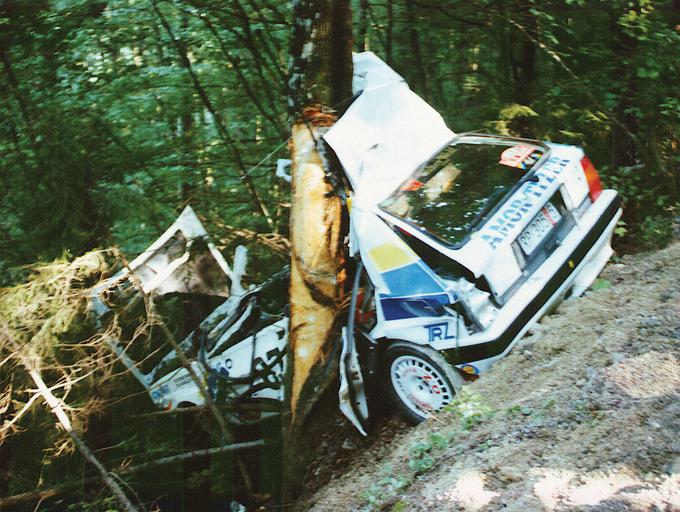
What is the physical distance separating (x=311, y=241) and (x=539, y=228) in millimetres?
1853

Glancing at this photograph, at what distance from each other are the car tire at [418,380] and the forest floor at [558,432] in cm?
18

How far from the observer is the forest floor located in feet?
9.95

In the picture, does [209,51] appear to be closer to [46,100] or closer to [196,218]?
[46,100]

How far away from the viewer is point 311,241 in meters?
5.18

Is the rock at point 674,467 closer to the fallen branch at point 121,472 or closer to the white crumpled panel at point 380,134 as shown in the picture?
the white crumpled panel at point 380,134

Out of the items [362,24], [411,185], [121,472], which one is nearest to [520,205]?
[411,185]

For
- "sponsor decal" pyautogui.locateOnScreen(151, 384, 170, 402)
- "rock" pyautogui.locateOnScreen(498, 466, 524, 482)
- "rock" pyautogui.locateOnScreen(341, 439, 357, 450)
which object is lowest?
"sponsor decal" pyautogui.locateOnScreen(151, 384, 170, 402)

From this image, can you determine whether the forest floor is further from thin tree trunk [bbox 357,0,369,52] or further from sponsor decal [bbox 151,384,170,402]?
thin tree trunk [bbox 357,0,369,52]

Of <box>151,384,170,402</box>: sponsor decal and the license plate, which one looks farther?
<box>151,384,170,402</box>: sponsor decal

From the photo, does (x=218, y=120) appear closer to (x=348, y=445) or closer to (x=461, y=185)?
(x=461, y=185)

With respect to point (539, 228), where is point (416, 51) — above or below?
above

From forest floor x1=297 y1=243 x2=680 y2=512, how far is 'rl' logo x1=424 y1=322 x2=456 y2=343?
1.32 ft

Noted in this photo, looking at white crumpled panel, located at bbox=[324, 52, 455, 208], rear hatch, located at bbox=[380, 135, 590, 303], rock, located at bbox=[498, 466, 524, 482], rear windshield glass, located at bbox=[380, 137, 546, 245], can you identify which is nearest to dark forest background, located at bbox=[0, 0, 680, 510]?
white crumpled panel, located at bbox=[324, 52, 455, 208]

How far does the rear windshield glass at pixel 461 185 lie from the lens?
15.4 feet
